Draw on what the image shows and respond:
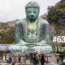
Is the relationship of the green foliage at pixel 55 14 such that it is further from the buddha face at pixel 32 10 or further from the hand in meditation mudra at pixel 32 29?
the buddha face at pixel 32 10

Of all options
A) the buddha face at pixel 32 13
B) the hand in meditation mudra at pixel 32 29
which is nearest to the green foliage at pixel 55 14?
the hand in meditation mudra at pixel 32 29

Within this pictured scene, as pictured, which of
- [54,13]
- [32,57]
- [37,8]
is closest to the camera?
[32,57]

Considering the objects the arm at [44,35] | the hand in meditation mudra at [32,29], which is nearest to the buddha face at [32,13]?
the hand in meditation mudra at [32,29]

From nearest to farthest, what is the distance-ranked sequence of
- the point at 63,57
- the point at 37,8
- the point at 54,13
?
the point at 63,57 < the point at 37,8 < the point at 54,13

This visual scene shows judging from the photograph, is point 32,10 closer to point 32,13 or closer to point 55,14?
point 32,13

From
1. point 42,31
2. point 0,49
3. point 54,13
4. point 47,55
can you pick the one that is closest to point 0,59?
point 0,49

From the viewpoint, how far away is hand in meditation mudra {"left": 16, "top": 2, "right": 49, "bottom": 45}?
29.5ft

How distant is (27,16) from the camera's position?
357 inches

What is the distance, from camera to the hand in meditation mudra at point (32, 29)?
29.5 ft

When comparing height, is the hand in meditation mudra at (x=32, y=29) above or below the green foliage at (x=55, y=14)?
above

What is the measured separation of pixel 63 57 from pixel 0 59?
1206 mm

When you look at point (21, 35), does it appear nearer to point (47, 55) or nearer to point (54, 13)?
point (47, 55)

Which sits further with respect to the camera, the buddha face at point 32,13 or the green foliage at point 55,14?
the green foliage at point 55,14

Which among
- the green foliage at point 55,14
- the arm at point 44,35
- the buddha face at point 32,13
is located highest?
the buddha face at point 32,13
